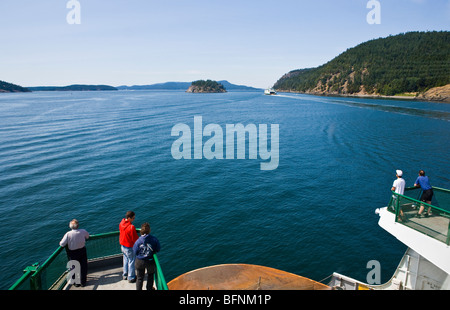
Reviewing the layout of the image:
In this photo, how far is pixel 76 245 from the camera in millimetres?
8312

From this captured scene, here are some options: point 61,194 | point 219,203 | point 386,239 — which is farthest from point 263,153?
point 61,194

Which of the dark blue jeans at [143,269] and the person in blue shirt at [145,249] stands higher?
the person in blue shirt at [145,249]

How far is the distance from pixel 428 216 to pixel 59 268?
14165mm

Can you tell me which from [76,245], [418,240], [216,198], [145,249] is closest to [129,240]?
[145,249]

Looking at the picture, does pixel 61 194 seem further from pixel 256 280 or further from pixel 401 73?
pixel 401 73

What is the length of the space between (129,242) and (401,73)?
9262 inches

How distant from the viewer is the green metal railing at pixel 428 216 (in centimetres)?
995

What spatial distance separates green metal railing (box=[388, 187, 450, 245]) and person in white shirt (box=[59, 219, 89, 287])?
1270 cm

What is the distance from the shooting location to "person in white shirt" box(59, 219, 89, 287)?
824 centimetres

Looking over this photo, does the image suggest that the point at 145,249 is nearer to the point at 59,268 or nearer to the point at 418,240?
the point at 59,268

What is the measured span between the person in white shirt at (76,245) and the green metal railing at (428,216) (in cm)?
1270

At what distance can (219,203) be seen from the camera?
24.8m

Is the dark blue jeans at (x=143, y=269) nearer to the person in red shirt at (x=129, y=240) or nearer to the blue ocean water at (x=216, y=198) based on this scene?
the person in red shirt at (x=129, y=240)

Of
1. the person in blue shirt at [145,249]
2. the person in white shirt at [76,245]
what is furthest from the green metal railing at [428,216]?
the person in white shirt at [76,245]
